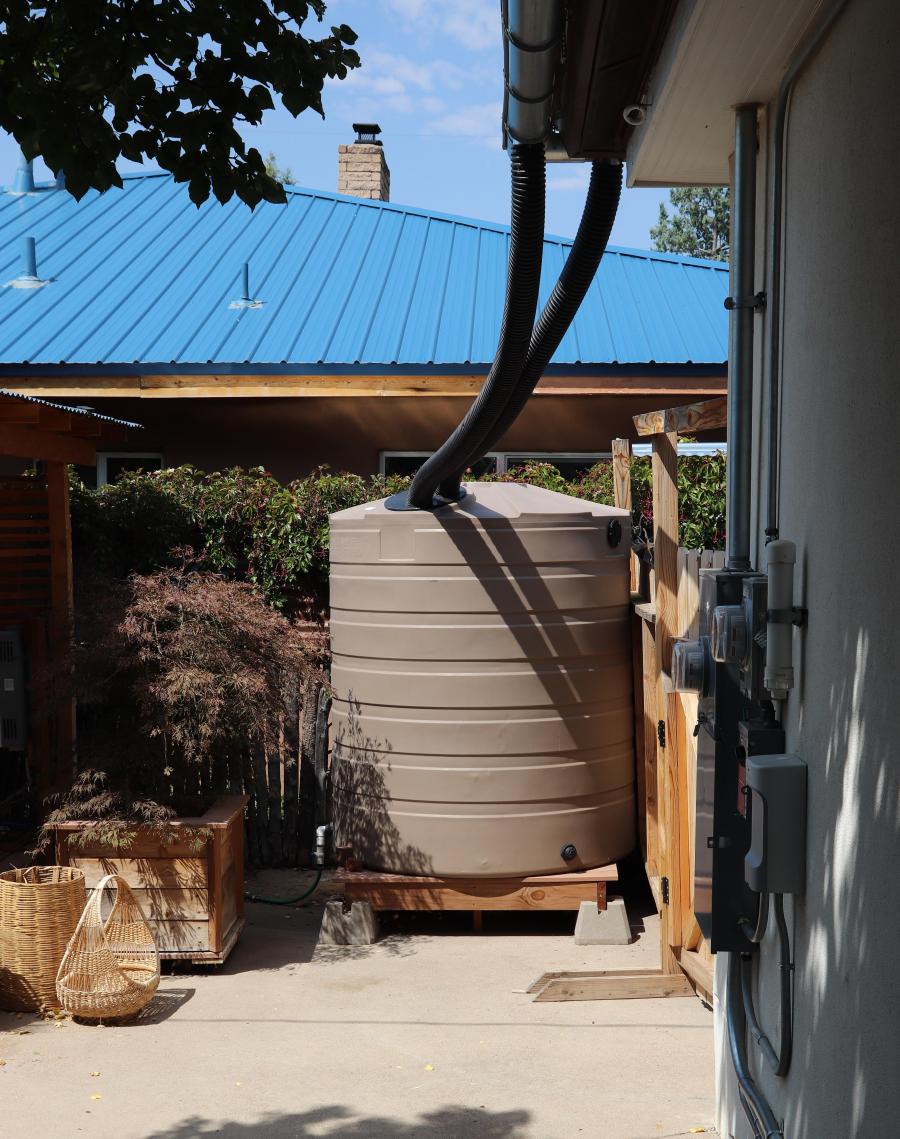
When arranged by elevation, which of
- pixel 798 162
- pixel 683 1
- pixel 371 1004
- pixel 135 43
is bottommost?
pixel 371 1004

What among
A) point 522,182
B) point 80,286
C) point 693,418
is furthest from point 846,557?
point 80,286

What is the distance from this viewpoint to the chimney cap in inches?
643

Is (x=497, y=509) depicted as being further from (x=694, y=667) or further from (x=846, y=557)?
(x=846, y=557)

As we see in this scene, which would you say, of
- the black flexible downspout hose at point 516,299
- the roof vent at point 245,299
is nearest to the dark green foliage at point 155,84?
the black flexible downspout hose at point 516,299

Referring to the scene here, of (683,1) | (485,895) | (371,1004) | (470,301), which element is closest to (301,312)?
(470,301)

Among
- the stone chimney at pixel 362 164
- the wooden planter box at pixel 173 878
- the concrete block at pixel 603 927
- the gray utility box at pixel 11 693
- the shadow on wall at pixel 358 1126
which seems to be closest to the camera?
the shadow on wall at pixel 358 1126

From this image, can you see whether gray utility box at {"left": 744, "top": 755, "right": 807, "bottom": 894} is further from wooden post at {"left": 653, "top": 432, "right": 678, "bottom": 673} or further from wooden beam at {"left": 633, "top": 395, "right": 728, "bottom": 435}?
wooden post at {"left": 653, "top": 432, "right": 678, "bottom": 673}

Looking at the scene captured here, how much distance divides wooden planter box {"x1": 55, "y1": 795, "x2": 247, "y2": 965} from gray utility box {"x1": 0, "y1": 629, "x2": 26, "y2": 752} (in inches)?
38.5

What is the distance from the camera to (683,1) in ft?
8.90

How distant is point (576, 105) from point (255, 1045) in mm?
3840

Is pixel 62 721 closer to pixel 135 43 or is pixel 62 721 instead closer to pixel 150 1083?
pixel 150 1083

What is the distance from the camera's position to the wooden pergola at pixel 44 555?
6789mm

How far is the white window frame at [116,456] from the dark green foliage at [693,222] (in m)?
36.1

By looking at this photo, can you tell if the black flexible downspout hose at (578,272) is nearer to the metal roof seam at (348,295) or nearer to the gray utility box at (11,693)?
the gray utility box at (11,693)
